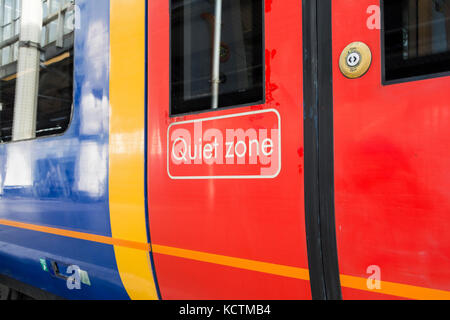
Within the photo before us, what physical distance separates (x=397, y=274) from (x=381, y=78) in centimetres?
64

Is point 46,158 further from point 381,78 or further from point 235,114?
point 381,78

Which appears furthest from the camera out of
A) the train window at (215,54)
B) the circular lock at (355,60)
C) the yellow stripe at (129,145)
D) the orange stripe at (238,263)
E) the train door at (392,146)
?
the yellow stripe at (129,145)

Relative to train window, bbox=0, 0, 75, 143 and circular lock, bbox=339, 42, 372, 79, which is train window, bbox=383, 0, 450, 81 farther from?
train window, bbox=0, 0, 75, 143

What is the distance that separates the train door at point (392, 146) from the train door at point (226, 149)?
17 cm

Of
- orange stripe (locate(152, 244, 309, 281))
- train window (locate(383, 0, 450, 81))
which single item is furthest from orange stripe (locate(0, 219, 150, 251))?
train window (locate(383, 0, 450, 81))

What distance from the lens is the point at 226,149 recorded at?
150 centimetres

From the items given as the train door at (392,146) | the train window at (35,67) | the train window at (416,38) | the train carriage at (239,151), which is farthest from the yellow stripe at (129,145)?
the train window at (416,38)

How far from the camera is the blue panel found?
199 centimetres

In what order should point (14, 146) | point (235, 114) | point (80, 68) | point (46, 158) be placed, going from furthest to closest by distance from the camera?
point (14, 146)
point (46, 158)
point (80, 68)
point (235, 114)

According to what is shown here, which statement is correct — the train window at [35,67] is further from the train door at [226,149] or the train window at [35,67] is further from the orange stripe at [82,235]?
the train door at [226,149]

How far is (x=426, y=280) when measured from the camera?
111 centimetres

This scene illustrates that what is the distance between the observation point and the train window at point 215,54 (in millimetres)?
1488

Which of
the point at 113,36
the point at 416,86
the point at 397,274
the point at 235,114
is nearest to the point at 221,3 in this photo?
the point at 235,114

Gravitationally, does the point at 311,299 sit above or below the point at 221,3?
below
